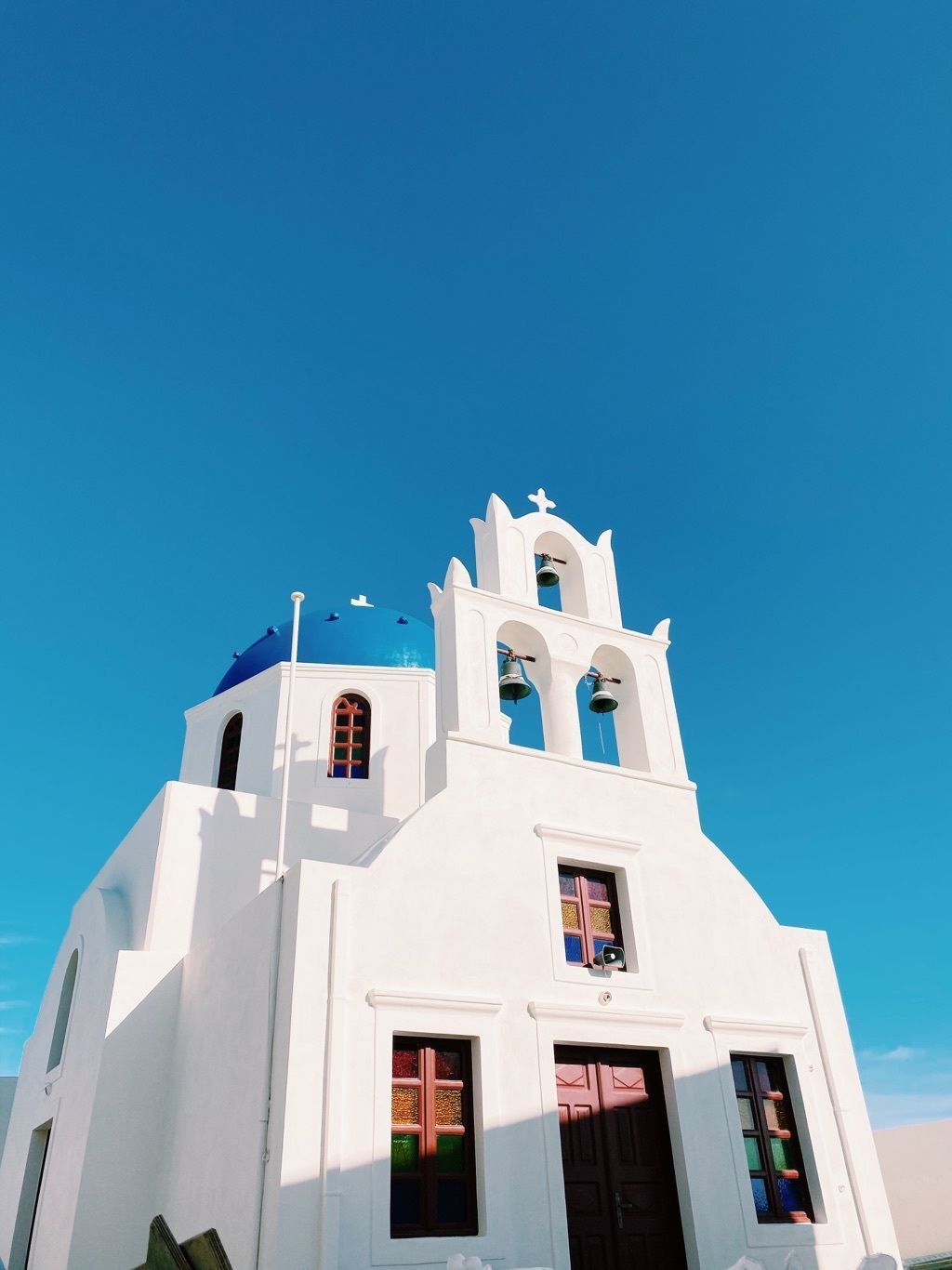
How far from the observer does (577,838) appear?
1026 centimetres

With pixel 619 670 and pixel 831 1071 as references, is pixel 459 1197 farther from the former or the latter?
pixel 619 670

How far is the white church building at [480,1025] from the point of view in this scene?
7977 mm

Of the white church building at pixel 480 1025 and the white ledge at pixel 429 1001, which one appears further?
the white ledge at pixel 429 1001

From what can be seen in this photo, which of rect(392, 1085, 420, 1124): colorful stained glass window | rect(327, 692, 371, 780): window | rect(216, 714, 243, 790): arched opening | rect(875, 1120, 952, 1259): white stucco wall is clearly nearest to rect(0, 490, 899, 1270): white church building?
rect(392, 1085, 420, 1124): colorful stained glass window

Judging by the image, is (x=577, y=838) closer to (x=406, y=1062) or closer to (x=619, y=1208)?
(x=406, y=1062)

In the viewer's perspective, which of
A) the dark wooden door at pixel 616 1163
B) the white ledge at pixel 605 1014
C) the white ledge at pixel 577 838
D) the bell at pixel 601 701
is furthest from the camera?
the bell at pixel 601 701

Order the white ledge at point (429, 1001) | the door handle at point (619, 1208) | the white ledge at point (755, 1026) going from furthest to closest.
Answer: the white ledge at point (755, 1026), the door handle at point (619, 1208), the white ledge at point (429, 1001)

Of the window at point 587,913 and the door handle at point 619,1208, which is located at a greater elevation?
the window at point 587,913

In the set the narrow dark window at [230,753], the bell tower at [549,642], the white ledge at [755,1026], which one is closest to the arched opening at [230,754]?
the narrow dark window at [230,753]

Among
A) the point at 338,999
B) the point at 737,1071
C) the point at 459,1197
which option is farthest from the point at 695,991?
the point at 338,999

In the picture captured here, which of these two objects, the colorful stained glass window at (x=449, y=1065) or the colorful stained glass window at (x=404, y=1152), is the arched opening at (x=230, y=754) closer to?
the colorful stained glass window at (x=449, y=1065)

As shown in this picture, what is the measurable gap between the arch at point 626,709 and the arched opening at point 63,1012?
755 centimetres

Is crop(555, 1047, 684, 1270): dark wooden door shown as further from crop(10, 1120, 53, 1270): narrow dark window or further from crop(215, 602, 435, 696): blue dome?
crop(215, 602, 435, 696): blue dome

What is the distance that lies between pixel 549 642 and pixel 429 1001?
455 cm
